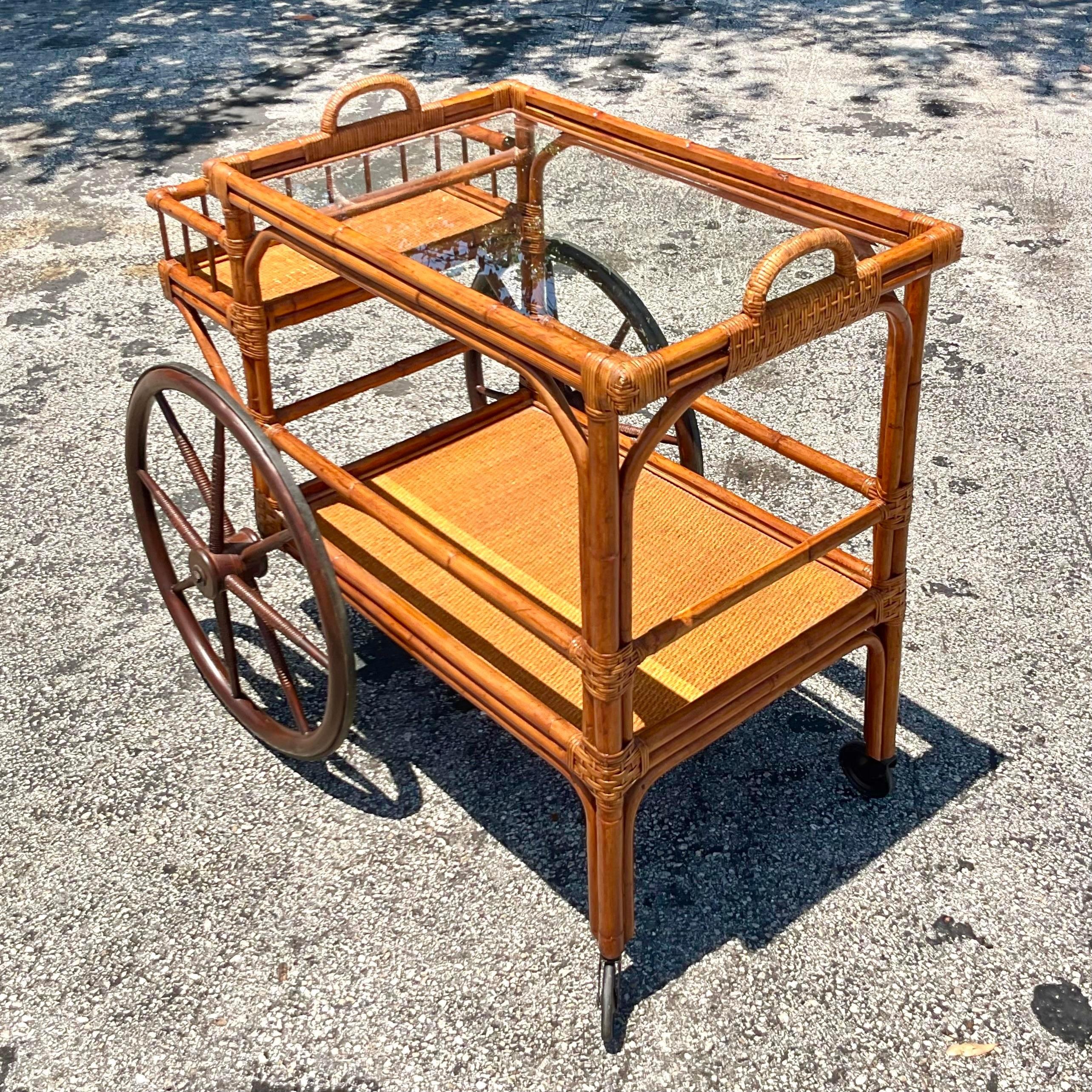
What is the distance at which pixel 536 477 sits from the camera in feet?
A: 8.59

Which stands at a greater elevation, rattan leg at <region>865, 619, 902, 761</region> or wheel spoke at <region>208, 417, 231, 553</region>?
wheel spoke at <region>208, 417, 231, 553</region>

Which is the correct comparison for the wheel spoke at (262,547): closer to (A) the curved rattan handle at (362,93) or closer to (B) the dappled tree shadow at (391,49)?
(A) the curved rattan handle at (362,93)

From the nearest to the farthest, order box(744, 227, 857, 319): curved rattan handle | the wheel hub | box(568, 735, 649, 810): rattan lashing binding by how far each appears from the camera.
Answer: box(744, 227, 857, 319): curved rattan handle, box(568, 735, 649, 810): rattan lashing binding, the wheel hub

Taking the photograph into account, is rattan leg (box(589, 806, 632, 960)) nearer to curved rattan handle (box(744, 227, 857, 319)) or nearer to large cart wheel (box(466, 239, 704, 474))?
curved rattan handle (box(744, 227, 857, 319))

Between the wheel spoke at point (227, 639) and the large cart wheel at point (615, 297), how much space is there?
74 cm

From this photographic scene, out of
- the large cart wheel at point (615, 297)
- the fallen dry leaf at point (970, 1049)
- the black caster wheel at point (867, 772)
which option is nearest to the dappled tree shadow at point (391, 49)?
the large cart wheel at point (615, 297)

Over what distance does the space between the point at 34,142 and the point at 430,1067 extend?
4666mm

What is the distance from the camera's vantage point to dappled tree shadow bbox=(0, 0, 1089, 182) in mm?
5574

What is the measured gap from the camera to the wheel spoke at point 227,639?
7.97ft

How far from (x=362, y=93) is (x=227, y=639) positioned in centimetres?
108

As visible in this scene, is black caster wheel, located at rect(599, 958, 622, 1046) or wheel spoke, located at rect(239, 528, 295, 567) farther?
wheel spoke, located at rect(239, 528, 295, 567)

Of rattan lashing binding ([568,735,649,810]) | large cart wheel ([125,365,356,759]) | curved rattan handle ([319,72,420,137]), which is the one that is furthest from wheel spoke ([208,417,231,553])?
rattan lashing binding ([568,735,649,810])

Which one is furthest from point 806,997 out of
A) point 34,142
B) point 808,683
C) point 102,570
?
point 34,142

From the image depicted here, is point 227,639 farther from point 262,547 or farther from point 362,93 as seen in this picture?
point 362,93
